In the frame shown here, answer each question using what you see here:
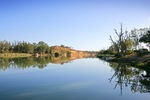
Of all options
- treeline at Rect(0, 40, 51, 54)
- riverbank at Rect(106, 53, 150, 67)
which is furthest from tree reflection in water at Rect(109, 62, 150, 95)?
treeline at Rect(0, 40, 51, 54)

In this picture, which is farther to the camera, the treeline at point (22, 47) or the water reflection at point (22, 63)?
the treeline at point (22, 47)

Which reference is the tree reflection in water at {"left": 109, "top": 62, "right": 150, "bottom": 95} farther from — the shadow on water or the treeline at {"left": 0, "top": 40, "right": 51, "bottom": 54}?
the treeline at {"left": 0, "top": 40, "right": 51, "bottom": 54}

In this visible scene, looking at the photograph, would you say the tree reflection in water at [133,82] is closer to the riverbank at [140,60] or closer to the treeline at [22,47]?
the riverbank at [140,60]

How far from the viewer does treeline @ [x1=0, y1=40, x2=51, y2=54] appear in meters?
119

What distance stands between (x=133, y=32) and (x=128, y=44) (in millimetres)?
6252

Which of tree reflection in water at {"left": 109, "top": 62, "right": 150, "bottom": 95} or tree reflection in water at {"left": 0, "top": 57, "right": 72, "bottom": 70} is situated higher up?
tree reflection in water at {"left": 0, "top": 57, "right": 72, "bottom": 70}

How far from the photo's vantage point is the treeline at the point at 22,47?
391ft

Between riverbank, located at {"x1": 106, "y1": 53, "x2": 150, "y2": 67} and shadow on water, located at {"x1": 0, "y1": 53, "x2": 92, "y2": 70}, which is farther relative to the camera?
shadow on water, located at {"x1": 0, "y1": 53, "x2": 92, "y2": 70}

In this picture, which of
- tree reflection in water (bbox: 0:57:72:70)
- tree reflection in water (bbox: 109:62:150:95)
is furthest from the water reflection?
tree reflection in water (bbox: 109:62:150:95)

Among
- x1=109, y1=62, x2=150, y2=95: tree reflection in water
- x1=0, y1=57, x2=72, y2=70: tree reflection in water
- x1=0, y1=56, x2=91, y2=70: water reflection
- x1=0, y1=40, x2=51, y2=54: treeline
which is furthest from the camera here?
x1=0, y1=40, x2=51, y2=54: treeline

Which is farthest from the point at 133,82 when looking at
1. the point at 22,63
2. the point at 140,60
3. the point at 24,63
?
the point at 22,63

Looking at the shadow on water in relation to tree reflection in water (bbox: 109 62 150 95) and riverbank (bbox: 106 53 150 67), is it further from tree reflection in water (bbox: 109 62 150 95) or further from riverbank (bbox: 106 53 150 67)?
tree reflection in water (bbox: 109 62 150 95)

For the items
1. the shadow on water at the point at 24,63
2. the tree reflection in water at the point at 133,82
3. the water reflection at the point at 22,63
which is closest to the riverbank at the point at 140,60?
the tree reflection in water at the point at 133,82

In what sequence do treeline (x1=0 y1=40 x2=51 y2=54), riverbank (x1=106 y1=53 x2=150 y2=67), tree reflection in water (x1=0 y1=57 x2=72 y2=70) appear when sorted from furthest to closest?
treeline (x1=0 y1=40 x2=51 y2=54)
tree reflection in water (x1=0 y1=57 x2=72 y2=70)
riverbank (x1=106 y1=53 x2=150 y2=67)
